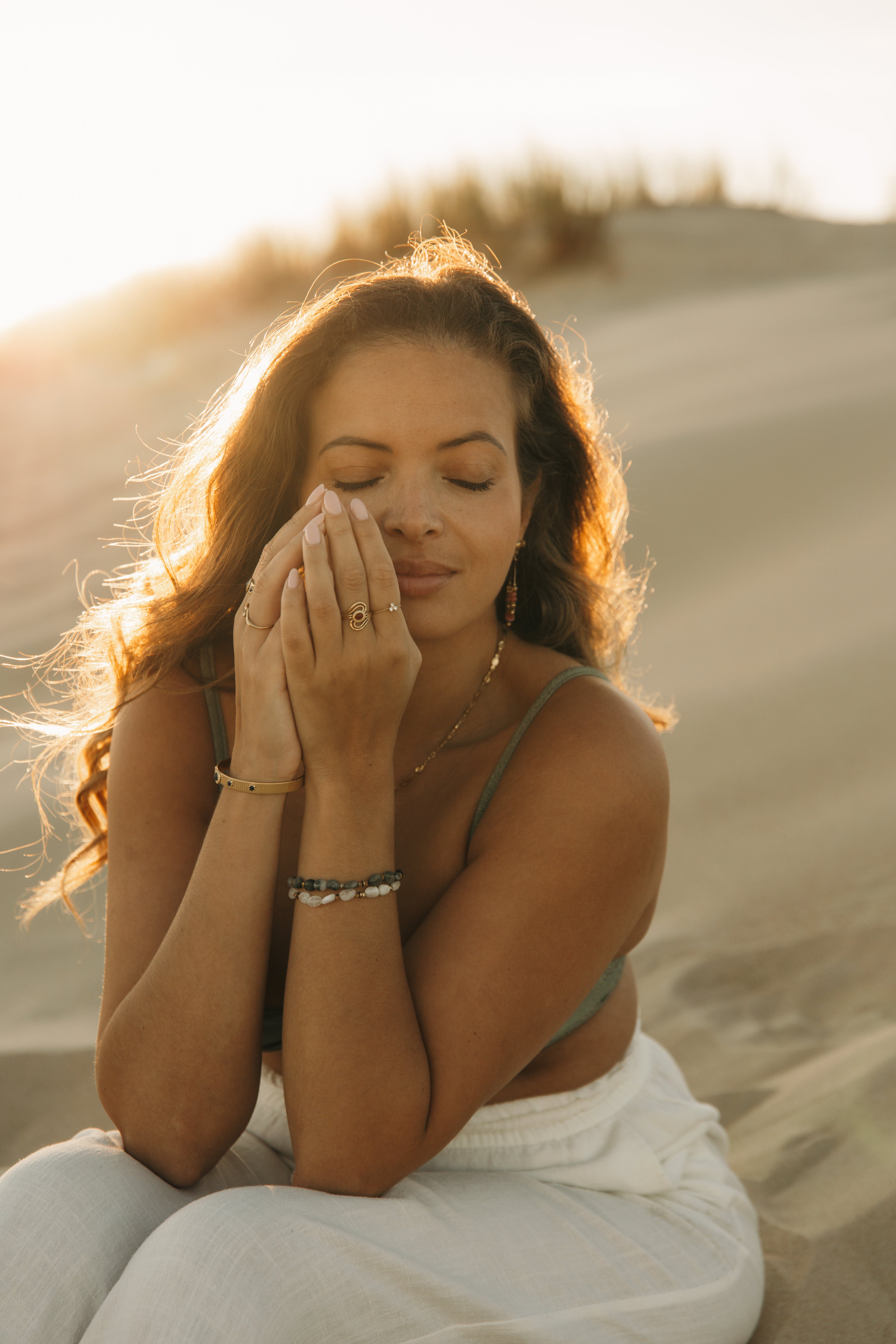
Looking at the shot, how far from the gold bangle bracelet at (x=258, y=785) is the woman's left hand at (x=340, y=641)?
50mm

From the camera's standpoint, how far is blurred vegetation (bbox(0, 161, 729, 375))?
1620 centimetres

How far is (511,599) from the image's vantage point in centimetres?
293

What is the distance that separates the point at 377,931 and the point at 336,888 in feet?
0.36

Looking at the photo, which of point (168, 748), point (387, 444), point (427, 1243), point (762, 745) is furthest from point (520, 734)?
point (762, 745)

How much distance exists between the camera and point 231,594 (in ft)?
9.09

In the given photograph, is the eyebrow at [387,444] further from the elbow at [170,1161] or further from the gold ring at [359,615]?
the elbow at [170,1161]

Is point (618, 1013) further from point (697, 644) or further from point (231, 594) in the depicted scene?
point (697, 644)

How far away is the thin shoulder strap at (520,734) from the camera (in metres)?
2.45

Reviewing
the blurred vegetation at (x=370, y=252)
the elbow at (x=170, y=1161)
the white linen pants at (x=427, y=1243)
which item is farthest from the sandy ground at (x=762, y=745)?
the blurred vegetation at (x=370, y=252)

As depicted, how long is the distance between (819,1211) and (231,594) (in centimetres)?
203

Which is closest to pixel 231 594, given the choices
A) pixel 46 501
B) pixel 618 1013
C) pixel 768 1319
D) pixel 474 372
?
pixel 474 372

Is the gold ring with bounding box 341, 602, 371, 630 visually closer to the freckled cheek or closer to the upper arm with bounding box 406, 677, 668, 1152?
the freckled cheek

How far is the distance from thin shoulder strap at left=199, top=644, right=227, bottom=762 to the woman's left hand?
17.7 inches

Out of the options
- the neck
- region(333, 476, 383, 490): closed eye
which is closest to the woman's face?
region(333, 476, 383, 490): closed eye
